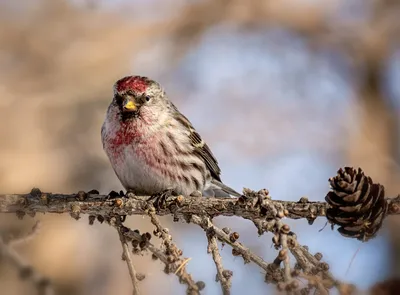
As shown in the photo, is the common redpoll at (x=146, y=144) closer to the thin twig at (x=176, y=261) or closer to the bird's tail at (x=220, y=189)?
the bird's tail at (x=220, y=189)

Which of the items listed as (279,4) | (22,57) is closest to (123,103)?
(22,57)

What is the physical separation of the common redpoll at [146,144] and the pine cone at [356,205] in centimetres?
117

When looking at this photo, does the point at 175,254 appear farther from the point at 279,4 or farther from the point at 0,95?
the point at 279,4

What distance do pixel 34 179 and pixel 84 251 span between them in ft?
1.85

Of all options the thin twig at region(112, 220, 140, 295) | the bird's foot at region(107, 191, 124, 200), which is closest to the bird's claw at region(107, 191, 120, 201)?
the bird's foot at region(107, 191, 124, 200)

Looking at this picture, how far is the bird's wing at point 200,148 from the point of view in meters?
3.20

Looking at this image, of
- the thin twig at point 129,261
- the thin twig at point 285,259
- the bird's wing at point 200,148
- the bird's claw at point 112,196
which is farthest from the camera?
the bird's wing at point 200,148

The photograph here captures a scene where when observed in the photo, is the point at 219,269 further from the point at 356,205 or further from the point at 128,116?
the point at 128,116

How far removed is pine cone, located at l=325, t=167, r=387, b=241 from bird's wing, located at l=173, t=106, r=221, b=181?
154 cm

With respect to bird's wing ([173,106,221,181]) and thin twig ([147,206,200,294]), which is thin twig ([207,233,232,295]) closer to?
thin twig ([147,206,200,294])

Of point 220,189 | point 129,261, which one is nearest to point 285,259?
point 129,261

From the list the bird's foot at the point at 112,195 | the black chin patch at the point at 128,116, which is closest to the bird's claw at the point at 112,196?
the bird's foot at the point at 112,195

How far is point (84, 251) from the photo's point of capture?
14.4 feet

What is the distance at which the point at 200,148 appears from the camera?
10.7 ft
